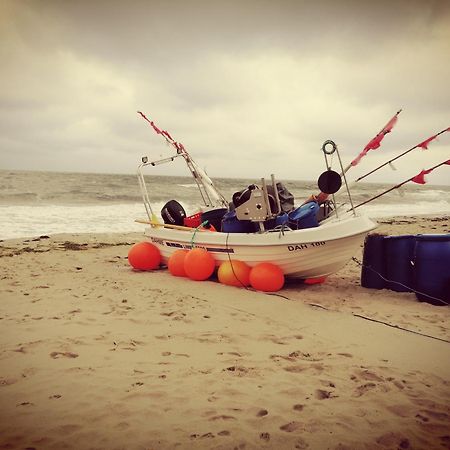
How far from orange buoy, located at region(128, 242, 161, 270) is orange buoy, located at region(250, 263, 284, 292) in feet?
8.17

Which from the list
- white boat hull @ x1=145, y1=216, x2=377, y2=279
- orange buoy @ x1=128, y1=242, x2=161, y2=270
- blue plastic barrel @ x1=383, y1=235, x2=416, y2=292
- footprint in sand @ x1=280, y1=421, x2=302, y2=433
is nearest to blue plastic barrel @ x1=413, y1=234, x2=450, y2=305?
blue plastic barrel @ x1=383, y1=235, x2=416, y2=292

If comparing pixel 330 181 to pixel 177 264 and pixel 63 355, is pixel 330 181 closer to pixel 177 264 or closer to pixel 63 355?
pixel 177 264

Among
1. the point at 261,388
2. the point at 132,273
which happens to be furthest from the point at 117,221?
the point at 261,388

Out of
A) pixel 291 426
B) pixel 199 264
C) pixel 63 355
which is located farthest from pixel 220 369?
pixel 199 264

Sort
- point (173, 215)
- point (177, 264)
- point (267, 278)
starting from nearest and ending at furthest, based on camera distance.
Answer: point (267, 278)
point (177, 264)
point (173, 215)

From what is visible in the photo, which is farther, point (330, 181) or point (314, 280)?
point (314, 280)

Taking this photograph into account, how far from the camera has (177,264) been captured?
23.6ft

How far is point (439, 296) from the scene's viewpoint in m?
5.51

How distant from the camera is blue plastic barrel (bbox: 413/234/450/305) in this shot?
5.41 m

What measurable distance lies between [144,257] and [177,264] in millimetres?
970

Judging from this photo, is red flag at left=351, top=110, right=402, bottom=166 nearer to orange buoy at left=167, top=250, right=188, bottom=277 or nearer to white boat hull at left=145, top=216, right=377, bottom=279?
white boat hull at left=145, top=216, right=377, bottom=279

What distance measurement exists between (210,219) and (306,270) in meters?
2.19

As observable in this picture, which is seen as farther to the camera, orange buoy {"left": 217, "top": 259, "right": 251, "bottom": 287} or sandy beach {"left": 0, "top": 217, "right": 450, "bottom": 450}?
orange buoy {"left": 217, "top": 259, "right": 251, "bottom": 287}

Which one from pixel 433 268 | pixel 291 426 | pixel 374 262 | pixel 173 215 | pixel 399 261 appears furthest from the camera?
pixel 173 215
